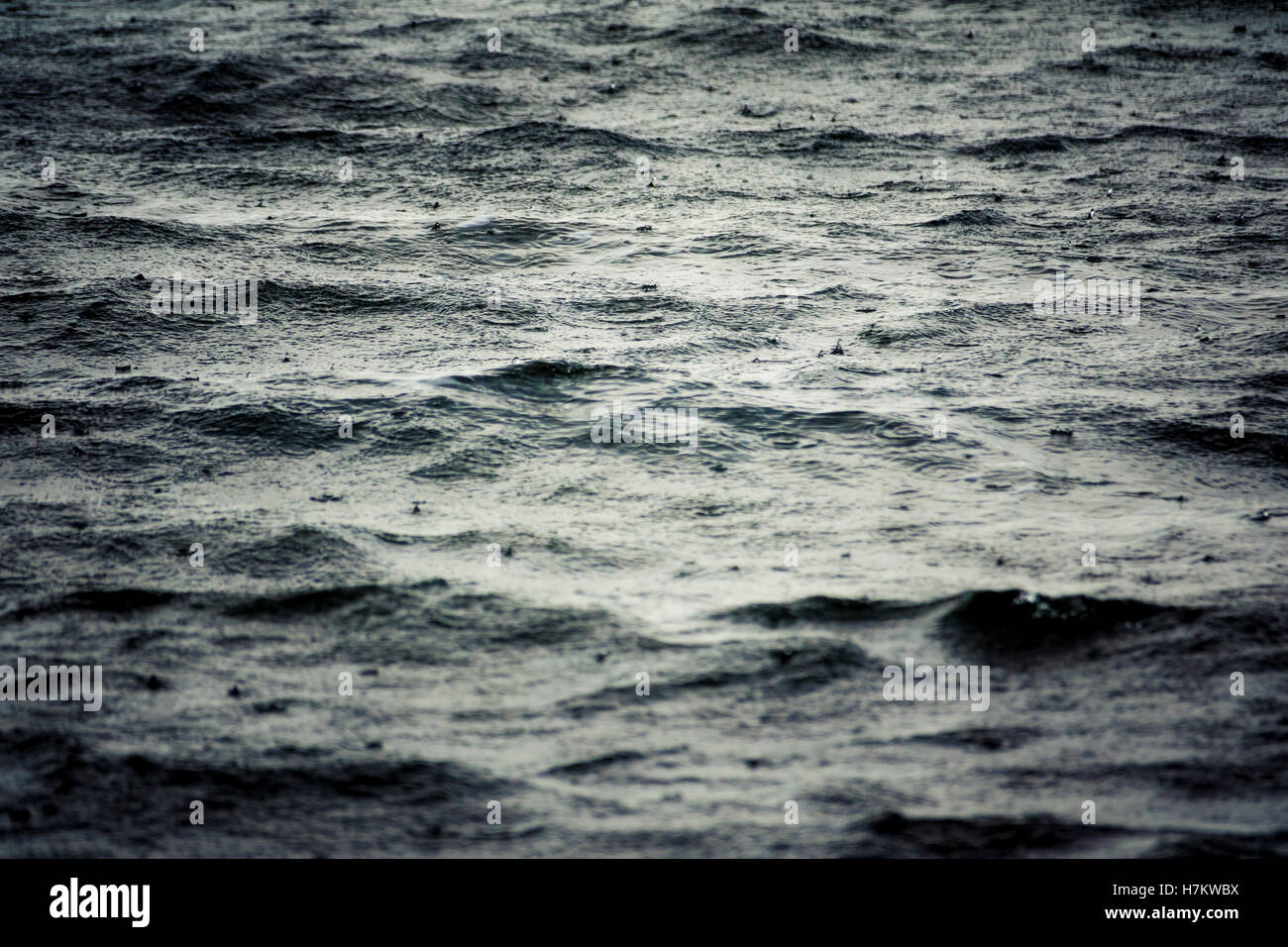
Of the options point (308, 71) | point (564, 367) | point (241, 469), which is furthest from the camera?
point (308, 71)

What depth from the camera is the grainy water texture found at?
8.58ft

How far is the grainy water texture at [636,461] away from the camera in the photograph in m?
2.62

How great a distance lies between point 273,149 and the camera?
6.91m

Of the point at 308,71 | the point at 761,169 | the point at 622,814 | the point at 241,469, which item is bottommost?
the point at 622,814

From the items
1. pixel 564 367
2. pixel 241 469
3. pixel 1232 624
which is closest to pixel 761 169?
pixel 564 367

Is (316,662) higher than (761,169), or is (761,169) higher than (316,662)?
(761,169)

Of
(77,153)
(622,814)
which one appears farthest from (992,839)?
(77,153)

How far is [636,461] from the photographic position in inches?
159

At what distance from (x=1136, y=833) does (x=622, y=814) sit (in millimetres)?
1043

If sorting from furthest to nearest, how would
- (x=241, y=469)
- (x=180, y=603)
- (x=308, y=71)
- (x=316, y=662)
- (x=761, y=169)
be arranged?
(x=308, y=71)
(x=761, y=169)
(x=241, y=469)
(x=180, y=603)
(x=316, y=662)

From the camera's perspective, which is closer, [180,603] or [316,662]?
[316,662]

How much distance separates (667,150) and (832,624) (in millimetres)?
4423

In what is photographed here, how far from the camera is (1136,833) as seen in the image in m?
2.43

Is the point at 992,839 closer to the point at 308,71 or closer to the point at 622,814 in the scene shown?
the point at 622,814
